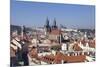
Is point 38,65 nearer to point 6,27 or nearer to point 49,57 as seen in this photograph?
point 49,57

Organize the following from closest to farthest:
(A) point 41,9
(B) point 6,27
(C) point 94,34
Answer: (B) point 6,27, (A) point 41,9, (C) point 94,34

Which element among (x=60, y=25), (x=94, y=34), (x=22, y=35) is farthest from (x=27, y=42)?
(x=94, y=34)

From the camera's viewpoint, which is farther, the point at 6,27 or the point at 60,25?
the point at 60,25

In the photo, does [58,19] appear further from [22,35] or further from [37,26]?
[22,35]

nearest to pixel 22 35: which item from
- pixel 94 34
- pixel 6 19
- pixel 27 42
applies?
pixel 27 42

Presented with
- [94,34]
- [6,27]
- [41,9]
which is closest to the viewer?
[6,27]

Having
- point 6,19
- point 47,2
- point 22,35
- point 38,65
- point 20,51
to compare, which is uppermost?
point 47,2

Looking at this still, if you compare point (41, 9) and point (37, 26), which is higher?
point (41, 9)
